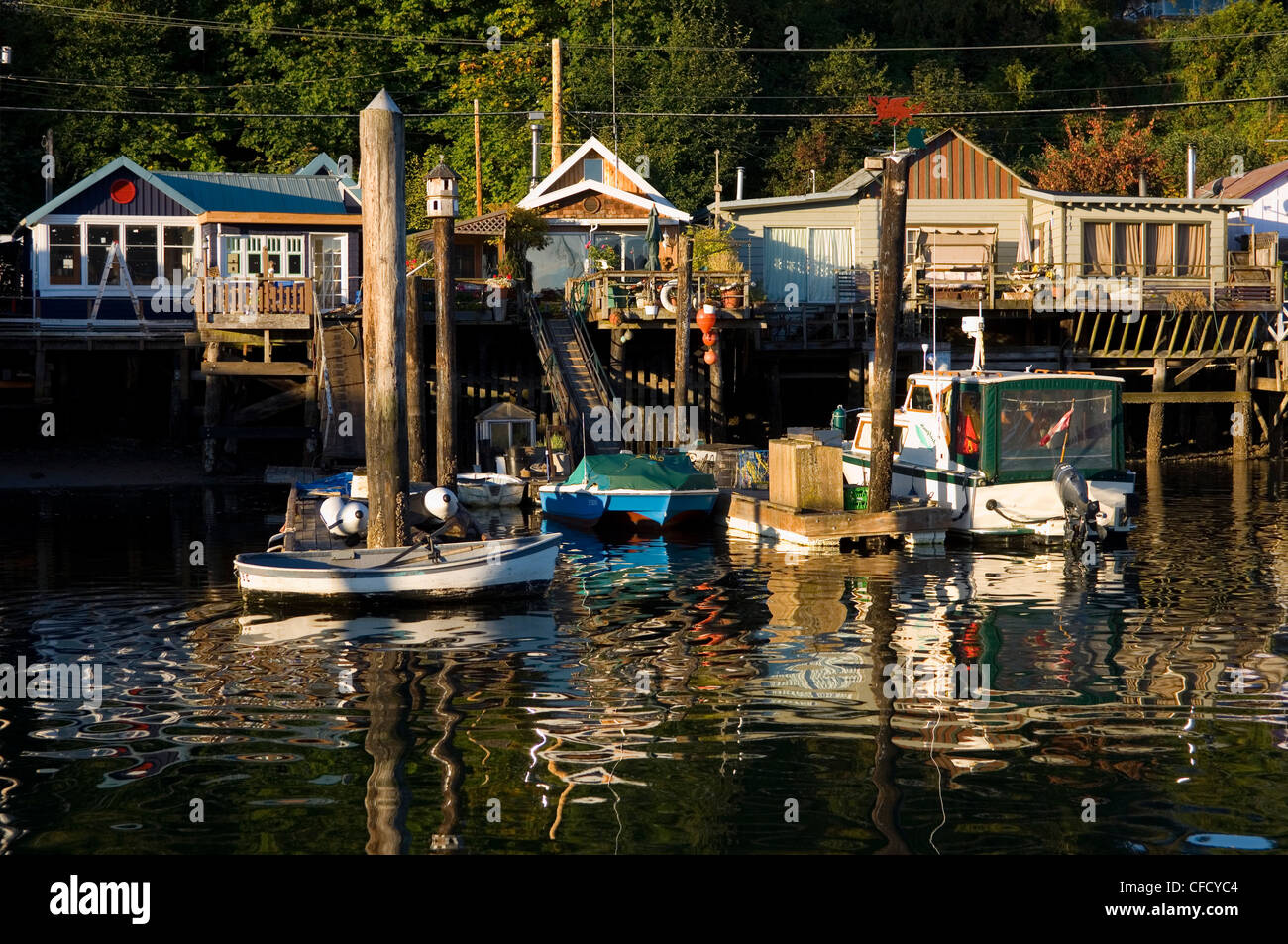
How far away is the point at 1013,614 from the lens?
18.3 metres

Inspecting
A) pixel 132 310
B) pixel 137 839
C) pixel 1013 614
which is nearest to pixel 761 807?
pixel 137 839

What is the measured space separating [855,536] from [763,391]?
60.6ft

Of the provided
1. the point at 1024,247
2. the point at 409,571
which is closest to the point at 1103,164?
the point at 1024,247

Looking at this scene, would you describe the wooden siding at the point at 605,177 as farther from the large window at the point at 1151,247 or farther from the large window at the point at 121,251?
the large window at the point at 1151,247

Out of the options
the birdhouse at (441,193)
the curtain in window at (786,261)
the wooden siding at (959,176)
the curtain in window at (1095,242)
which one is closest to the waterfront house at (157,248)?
the curtain in window at (786,261)

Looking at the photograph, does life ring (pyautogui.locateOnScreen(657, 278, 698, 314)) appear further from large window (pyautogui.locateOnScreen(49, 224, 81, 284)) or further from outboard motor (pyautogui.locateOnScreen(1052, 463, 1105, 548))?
large window (pyautogui.locateOnScreen(49, 224, 81, 284))

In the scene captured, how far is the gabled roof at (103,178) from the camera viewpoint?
132 ft

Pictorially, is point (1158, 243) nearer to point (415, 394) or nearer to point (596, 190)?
point (596, 190)

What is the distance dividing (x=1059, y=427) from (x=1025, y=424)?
1.99 ft

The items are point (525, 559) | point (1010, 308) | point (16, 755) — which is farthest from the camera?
point (1010, 308)

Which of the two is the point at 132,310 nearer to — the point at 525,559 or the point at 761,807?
the point at 525,559

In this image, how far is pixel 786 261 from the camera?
4422 centimetres

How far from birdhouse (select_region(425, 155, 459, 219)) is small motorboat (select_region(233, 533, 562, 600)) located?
6.55 metres

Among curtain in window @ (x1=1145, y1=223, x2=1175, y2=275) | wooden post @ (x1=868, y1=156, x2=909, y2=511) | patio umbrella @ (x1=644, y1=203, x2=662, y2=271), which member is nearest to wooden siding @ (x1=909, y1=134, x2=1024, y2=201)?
curtain in window @ (x1=1145, y1=223, x2=1175, y2=275)
